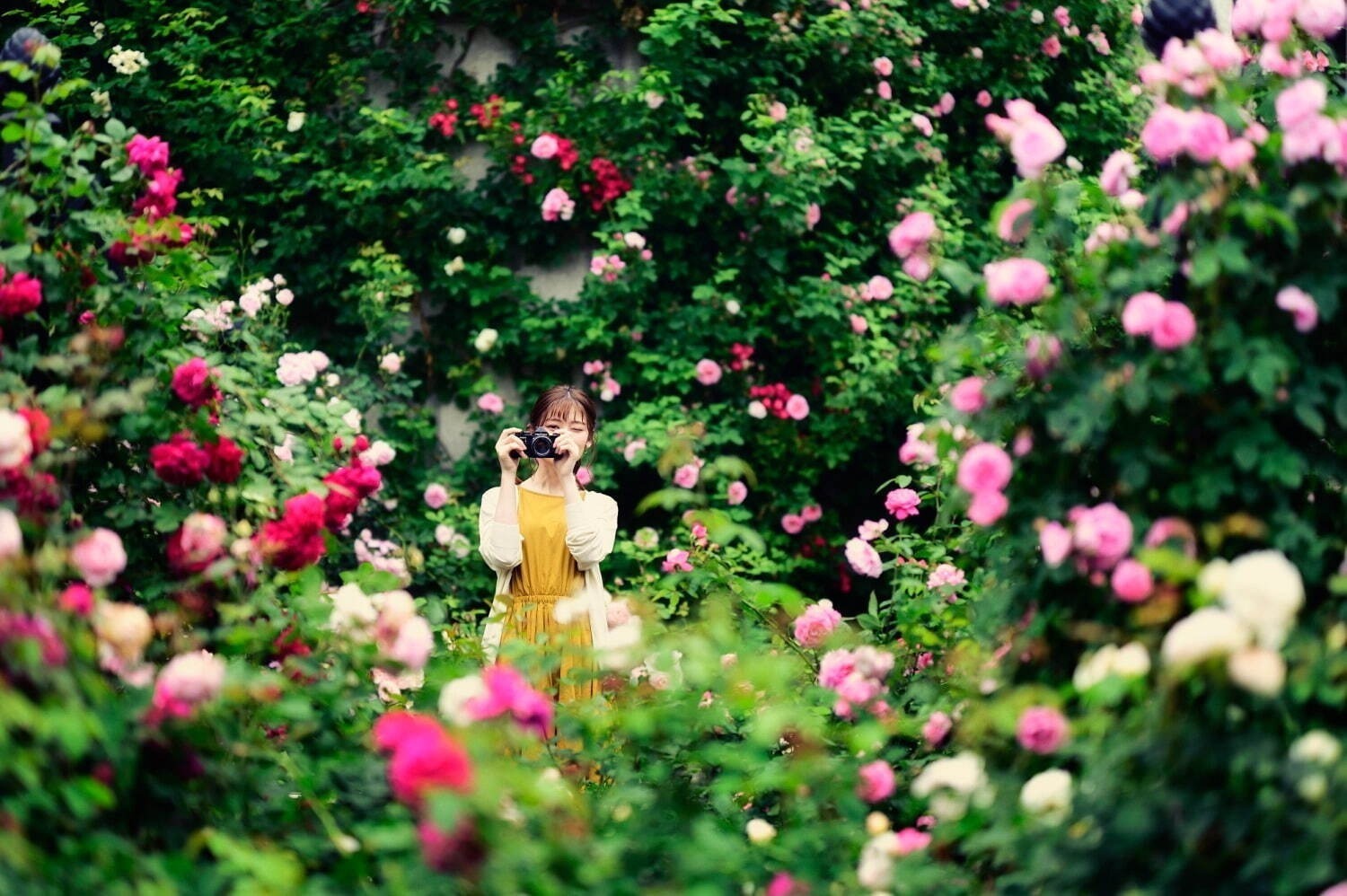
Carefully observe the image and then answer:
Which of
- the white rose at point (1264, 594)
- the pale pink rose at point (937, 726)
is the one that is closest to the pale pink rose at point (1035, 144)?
the white rose at point (1264, 594)

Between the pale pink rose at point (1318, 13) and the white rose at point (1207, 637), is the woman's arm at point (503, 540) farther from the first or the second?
the white rose at point (1207, 637)

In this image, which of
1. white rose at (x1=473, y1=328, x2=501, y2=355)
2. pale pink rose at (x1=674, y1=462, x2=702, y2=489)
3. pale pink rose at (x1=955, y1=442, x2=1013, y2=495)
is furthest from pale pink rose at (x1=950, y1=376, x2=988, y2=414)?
white rose at (x1=473, y1=328, x2=501, y2=355)

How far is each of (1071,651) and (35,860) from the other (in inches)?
59.8

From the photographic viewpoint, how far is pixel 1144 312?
211 cm

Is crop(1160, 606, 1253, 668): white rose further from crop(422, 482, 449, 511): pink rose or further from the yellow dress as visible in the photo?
crop(422, 482, 449, 511): pink rose

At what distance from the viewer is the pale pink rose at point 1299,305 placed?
2133 millimetres

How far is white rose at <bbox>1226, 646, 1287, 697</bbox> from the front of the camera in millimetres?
1715

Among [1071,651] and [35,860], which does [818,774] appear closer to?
[1071,651]

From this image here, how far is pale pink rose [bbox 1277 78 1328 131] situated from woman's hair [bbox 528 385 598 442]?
2.25 m

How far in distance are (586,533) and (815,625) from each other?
38.3 inches

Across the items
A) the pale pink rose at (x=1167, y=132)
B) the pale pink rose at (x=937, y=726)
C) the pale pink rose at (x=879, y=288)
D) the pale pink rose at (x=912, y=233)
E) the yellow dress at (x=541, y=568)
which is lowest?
the pale pink rose at (x=879, y=288)

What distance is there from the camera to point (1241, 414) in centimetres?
220

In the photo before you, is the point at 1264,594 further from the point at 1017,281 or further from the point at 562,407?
the point at 562,407

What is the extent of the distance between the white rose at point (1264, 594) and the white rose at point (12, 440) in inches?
65.8
